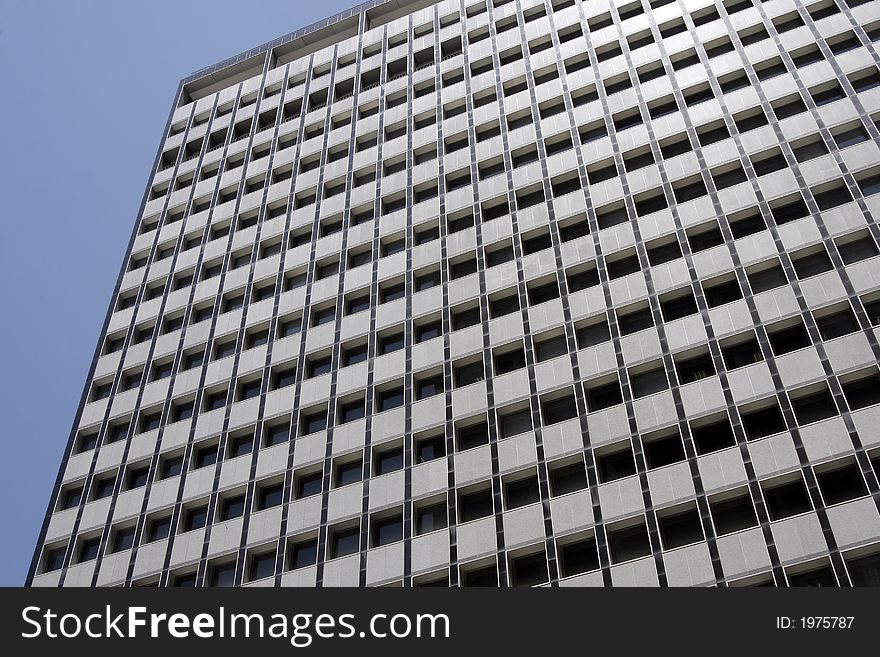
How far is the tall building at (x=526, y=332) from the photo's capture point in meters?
40.6

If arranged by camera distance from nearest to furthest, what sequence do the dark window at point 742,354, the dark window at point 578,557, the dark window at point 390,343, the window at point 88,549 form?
the dark window at point 578,557 < the dark window at point 742,354 < the window at point 88,549 < the dark window at point 390,343

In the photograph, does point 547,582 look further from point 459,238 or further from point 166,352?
point 166,352

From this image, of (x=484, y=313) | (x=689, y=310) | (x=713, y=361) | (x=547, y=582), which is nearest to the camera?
(x=547, y=582)

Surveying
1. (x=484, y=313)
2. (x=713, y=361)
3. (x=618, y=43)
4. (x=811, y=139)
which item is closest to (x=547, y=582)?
(x=713, y=361)

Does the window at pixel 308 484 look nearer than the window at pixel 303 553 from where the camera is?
No

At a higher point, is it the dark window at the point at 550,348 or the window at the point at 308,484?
the dark window at the point at 550,348

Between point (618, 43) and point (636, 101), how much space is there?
6.64 m

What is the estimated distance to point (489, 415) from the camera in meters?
45.8

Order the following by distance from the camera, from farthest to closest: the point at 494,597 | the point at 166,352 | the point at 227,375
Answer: the point at 166,352 → the point at 227,375 → the point at 494,597

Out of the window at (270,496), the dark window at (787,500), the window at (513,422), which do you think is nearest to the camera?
the dark window at (787,500)

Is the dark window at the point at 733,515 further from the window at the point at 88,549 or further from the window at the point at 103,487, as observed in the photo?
the window at the point at 103,487

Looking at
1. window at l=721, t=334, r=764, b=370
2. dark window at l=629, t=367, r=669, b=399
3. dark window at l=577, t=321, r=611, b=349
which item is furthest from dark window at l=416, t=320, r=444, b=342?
window at l=721, t=334, r=764, b=370

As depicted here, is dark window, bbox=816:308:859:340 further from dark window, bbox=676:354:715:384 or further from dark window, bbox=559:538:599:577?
dark window, bbox=559:538:599:577

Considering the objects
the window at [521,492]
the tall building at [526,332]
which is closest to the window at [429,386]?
the tall building at [526,332]
